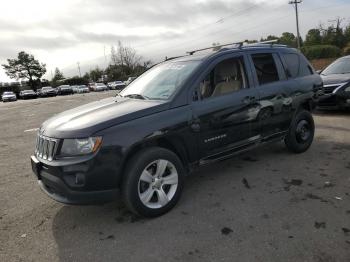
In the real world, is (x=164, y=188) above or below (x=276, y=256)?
above

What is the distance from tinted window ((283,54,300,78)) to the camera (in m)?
5.76

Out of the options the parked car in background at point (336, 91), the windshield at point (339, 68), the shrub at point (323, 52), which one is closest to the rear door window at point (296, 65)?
the parked car in background at point (336, 91)

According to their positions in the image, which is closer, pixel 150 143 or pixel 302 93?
pixel 150 143

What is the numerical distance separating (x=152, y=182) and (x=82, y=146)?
0.88 m

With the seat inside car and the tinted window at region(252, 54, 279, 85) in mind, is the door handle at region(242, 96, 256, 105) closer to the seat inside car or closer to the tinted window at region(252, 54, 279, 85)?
the seat inside car

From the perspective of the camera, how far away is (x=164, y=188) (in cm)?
411

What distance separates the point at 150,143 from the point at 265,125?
6.68 ft

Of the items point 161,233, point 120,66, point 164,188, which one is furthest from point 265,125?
point 120,66

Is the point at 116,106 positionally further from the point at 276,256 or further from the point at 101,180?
the point at 276,256

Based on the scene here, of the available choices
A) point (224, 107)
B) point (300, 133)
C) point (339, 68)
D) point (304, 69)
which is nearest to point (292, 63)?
point (304, 69)

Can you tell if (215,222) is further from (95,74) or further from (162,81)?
(95,74)

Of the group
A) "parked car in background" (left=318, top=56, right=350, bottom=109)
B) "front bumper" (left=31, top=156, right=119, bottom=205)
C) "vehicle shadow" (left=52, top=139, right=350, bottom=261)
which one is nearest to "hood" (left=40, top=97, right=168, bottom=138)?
"front bumper" (left=31, top=156, right=119, bottom=205)

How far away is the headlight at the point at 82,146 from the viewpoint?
11.6ft

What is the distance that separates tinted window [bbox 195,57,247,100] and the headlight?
1505 millimetres
